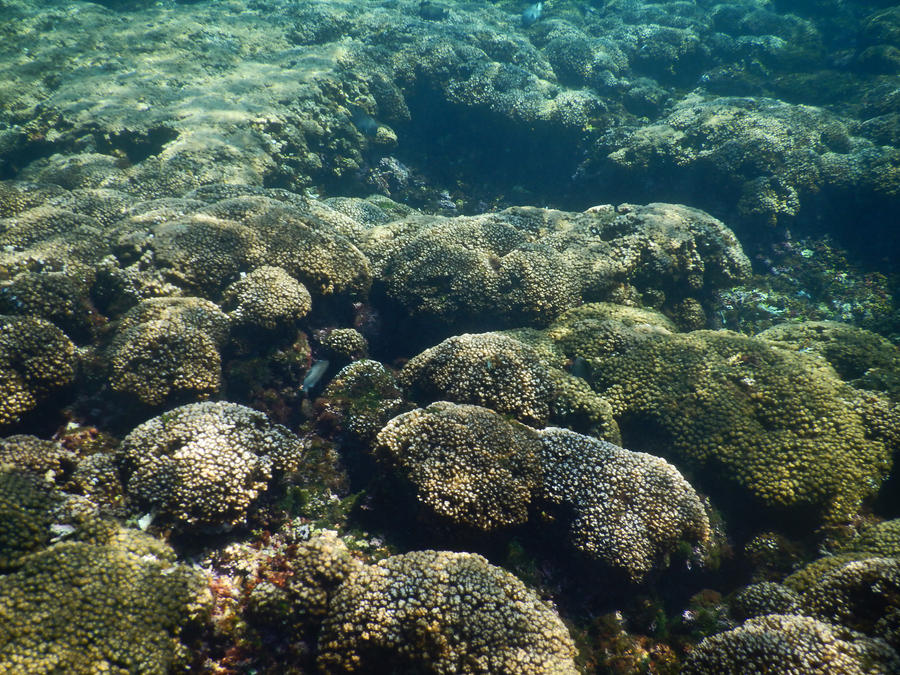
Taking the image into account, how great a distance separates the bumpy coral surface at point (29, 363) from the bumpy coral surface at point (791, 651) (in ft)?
22.2

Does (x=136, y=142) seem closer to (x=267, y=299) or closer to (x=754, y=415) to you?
(x=267, y=299)

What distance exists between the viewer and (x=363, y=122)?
11.7m

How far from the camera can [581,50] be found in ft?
50.6

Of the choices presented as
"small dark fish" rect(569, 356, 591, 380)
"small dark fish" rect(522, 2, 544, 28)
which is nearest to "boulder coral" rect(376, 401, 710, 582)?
"small dark fish" rect(569, 356, 591, 380)

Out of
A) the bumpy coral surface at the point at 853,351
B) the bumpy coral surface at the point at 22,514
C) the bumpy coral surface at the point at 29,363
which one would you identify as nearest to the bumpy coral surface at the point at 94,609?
the bumpy coral surface at the point at 22,514

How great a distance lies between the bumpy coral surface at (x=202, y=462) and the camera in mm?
3709

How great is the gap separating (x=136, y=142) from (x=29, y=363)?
7445mm

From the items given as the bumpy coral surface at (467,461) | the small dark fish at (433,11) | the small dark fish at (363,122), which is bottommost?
the bumpy coral surface at (467,461)

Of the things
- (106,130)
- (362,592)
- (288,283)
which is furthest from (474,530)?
(106,130)

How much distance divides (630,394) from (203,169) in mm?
9574

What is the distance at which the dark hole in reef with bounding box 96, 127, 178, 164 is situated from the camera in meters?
9.34

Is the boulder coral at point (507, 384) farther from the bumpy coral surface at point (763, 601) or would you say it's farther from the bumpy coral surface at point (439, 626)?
the bumpy coral surface at point (439, 626)

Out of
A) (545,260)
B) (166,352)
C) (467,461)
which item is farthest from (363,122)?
(467,461)

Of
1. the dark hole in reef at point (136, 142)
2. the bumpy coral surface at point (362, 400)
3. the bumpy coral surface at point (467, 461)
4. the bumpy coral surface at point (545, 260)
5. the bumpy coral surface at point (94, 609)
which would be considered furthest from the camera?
the dark hole in reef at point (136, 142)
